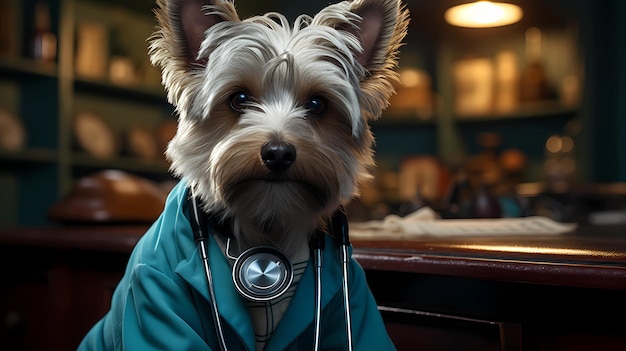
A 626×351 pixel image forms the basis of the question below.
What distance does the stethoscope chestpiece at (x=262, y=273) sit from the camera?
913mm

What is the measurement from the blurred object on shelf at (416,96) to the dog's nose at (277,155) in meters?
3.39

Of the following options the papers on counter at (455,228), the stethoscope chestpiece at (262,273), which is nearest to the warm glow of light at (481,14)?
the papers on counter at (455,228)

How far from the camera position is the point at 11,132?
10.3 ft

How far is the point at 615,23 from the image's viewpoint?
3.92 m

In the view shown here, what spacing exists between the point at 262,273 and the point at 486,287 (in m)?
0.35

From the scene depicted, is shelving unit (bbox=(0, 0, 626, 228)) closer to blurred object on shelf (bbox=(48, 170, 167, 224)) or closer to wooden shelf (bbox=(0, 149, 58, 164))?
wooden shelf (bbox=(0, 149, 58, 164))

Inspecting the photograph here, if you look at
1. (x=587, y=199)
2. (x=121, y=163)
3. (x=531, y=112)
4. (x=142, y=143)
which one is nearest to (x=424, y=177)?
(x=531, y=112)

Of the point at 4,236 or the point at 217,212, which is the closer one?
the point at 217,212

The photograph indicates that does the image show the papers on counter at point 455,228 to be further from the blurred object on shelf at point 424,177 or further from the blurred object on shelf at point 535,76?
the blurred object on shelf at point 535,76

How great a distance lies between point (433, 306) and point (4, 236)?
1.11 metres

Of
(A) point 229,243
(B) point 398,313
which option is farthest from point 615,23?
(A) point 229,243

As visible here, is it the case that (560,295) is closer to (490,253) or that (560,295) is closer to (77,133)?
(490,253)

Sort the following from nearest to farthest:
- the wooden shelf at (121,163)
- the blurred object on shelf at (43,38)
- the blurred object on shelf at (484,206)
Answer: the blurred object on shelf at (484,206) < the blurred object on shelf at (43,38) < the wooden shelf at (121,163)

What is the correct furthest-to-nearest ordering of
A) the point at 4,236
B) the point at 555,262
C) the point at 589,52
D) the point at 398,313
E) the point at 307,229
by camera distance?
the point at 589,52 < the point at 4,236 < the point at 398,313 < the point at 307,229 < the point at 555,262
